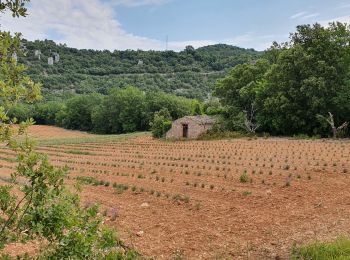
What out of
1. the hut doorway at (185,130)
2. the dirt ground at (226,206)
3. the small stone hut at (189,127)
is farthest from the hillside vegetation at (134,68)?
the dirt ground at (226,206)

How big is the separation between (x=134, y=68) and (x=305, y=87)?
9613 cm

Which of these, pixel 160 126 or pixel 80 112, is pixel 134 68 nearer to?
pixel 80 112

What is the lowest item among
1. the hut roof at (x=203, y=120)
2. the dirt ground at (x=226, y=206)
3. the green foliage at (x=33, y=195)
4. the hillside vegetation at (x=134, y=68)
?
the dirt ground at (x=226, y=206)

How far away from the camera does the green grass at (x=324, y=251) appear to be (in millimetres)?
6793

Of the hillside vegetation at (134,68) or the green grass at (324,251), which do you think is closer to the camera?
the green grass at (324,251)

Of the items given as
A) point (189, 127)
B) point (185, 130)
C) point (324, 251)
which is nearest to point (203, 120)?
point (189, 127)

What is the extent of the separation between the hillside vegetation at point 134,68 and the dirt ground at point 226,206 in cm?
8008

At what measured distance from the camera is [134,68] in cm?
12988

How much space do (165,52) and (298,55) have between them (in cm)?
10789

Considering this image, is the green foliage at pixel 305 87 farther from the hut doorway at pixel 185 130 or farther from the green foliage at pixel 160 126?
the green foliage at pixel 160 126

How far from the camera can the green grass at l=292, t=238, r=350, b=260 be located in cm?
679

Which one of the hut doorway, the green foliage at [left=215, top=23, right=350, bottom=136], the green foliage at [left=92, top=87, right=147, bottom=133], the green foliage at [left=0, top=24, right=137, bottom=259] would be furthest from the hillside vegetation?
the green foliage at [left=0, top=24, right=137, bottom=259]

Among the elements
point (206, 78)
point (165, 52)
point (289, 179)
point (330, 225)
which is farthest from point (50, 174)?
point (165, 52)

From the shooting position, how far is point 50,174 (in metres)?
3.85
